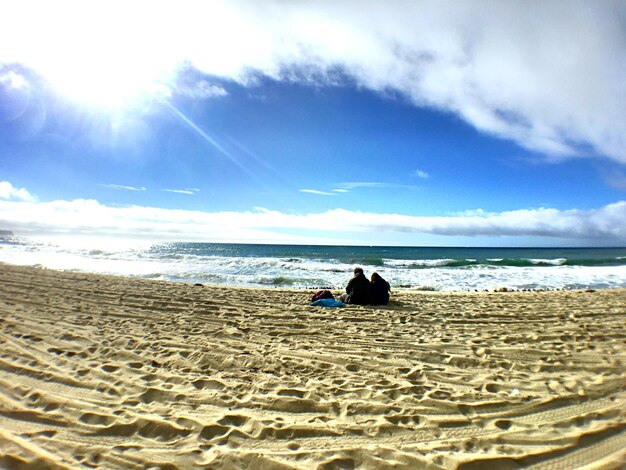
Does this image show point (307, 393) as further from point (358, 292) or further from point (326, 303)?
point (358, 292)

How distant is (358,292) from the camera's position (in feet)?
34.5

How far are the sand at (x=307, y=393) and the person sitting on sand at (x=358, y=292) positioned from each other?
2.68 metres

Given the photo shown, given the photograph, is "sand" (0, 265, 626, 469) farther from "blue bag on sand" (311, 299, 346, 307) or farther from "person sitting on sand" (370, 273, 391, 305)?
"person sitting on sand" (370, 273, 391, 305)

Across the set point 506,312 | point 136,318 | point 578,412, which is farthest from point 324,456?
point 506,312

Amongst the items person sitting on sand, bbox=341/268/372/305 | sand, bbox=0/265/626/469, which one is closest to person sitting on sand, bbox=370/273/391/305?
person sitting on sand, bbox=341/268/372/305

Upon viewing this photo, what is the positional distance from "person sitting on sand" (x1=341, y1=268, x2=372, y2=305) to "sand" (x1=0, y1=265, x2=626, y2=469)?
2679mm

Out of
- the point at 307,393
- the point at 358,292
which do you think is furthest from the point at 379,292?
the point at 307,393

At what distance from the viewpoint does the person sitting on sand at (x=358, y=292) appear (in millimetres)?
10461

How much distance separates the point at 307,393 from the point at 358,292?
264 inches

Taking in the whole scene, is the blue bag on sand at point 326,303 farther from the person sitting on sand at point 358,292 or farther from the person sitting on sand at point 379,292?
the person sitting on sand at point 379,292

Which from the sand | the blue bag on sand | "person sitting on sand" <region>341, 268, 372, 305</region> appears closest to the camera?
the sand

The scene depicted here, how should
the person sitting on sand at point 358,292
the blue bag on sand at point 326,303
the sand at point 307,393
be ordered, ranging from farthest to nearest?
the person sitting on sand at point 358,292 → the blue bag on sand at point 326,303 → the sand at point 307,393

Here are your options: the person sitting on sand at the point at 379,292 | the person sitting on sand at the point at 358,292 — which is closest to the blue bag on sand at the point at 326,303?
the person sitting on sand at the point at 358,292

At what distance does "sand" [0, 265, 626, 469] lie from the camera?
289 cm
